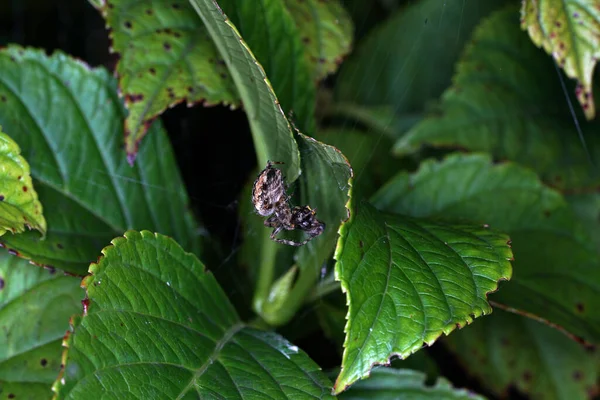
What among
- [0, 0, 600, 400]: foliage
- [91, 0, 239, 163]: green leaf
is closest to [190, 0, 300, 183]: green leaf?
[0, 0, 600, 400]: foliage

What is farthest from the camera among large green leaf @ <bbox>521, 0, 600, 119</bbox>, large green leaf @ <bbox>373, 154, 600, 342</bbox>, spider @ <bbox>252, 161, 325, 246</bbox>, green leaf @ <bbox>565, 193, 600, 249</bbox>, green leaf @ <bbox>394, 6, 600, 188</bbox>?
green leaf @ <bbox>565, 193, 600, 249</bbox>

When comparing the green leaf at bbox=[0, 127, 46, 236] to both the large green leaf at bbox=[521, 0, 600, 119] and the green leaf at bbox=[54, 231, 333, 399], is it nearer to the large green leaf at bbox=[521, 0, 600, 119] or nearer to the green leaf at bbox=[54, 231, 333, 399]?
the green leaf at bbox=[54, 231, 333, 399]

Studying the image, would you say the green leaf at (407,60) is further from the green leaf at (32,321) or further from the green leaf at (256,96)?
the green leaf at (32,321)

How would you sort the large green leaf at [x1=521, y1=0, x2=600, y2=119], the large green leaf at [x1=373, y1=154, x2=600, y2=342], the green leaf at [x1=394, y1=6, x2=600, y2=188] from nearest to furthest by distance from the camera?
the large green leaf at [x1=521, y1=0, x2=600, y2=119] < the large green leaf at [x1=373, y1=154, x2=600, y2=342] < the green leaf at [x1=394, y1=6, x2=600, y2=188]

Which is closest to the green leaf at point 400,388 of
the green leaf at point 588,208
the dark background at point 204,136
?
the dark background at point 204,136

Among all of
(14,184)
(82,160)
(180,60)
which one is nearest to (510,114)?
(180,60)

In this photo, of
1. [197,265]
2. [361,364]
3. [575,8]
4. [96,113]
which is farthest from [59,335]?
[575,8]
